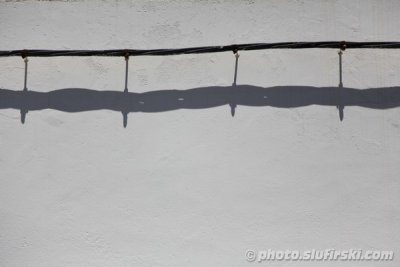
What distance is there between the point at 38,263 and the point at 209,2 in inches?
88.3

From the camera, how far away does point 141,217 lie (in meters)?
2.90

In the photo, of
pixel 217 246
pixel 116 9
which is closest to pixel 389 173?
pixel 217 246

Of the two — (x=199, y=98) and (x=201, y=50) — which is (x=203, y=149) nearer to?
(x=199, y=98)

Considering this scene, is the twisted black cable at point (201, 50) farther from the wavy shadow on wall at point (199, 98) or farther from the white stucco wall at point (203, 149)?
the wavy shadow on wall at point (199, 98)

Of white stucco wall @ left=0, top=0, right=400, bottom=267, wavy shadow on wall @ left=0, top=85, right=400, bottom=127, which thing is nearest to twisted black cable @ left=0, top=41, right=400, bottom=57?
white stucco wall @ left=0, top=0, right=400, bottom=267

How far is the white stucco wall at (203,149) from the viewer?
113 inches

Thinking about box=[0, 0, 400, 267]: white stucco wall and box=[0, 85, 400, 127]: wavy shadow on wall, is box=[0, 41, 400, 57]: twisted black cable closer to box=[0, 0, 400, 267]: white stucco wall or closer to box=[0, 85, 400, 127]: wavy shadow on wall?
box=[0, 0, 400, 267]: white stucco wall

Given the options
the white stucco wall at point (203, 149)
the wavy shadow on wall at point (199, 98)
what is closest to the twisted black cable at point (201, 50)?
the white stucco wall at point (203, 149)

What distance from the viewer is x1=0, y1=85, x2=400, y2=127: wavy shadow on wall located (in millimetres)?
2906

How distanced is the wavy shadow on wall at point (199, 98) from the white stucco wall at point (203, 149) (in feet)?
0.05

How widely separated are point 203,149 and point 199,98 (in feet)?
1.21

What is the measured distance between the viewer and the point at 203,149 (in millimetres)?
2896

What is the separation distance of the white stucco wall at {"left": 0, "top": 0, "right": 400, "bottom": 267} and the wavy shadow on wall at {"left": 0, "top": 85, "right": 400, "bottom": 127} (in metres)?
0.02

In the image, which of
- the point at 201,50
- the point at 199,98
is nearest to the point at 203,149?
the point at 199,98
